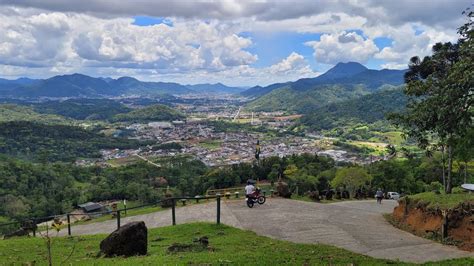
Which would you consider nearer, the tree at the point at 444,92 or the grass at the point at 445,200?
the tree at the point at 444,92

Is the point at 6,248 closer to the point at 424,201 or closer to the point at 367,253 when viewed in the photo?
the point at 367,253

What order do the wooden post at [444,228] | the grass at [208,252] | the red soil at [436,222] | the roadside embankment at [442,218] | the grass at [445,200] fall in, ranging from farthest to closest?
1. the grass at [445,200]
2. the wooden post at [444,228]
3. the roadside embankment at [442,218]
4. the red soil at [436,222]
5. the grass at [208,252]

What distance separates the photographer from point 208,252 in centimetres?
1069

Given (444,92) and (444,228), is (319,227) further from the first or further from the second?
(444,92)

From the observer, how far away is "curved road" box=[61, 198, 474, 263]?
11.6 meters

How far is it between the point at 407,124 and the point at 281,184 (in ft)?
28.3

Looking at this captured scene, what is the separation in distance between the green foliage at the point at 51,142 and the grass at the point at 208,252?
10614cm

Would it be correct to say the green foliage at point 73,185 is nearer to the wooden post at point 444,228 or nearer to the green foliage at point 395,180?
the green foliage at point 395,180

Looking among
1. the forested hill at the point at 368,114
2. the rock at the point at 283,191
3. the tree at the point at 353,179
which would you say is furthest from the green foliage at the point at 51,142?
the rock at the point at 283,191

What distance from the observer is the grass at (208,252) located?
31.3ft

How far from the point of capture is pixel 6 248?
45.7ft

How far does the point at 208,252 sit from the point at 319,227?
5623 millimetres

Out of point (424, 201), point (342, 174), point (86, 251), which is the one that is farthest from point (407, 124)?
point (342, 174)

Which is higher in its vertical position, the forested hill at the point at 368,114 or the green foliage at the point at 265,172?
the forested hill at the point at 368,114
